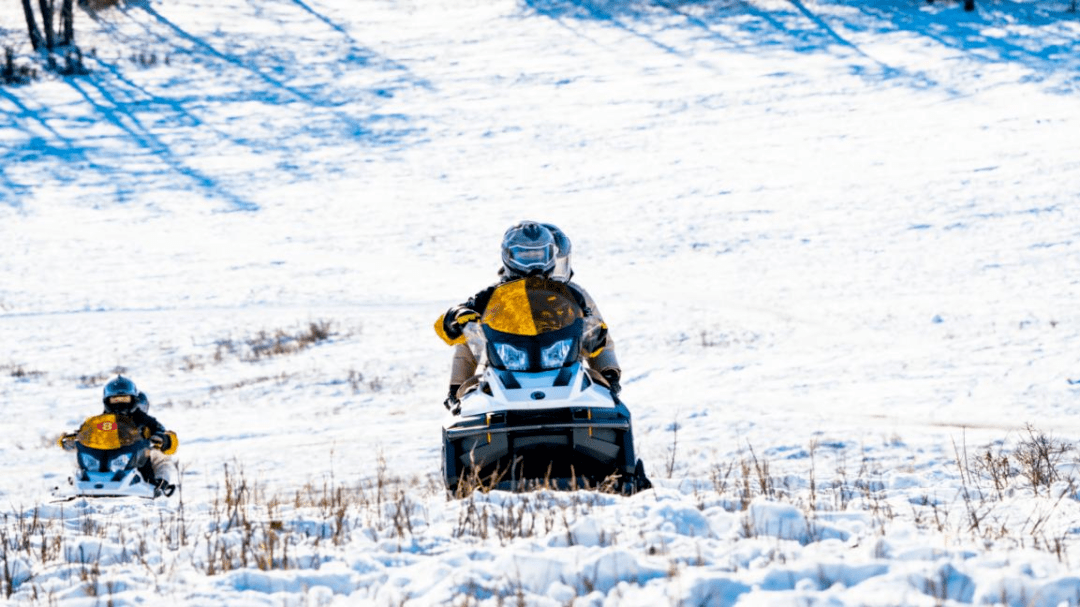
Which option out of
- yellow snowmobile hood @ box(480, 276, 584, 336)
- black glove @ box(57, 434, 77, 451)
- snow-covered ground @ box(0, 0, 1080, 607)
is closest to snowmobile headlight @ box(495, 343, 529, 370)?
yellow snowmobile hood @ box(480, 276, 584, 336)

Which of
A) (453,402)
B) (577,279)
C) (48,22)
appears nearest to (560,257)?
(453,402)

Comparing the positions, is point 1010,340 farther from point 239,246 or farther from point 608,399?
point 239,246

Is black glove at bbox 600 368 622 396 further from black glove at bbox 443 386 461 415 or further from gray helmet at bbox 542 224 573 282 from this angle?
black glove at bbox 443 386 461 415

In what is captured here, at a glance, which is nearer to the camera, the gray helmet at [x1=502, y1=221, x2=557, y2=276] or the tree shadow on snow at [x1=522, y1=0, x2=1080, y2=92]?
the gray helmet at [x1=502, y1=221, x2=557, y2=276]

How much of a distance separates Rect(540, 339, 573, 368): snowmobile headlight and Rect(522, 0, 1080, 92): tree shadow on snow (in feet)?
104

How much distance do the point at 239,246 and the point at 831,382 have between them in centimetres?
1841

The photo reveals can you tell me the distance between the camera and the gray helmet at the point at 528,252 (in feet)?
24.8

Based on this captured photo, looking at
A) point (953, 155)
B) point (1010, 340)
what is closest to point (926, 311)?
point (1010, 340)

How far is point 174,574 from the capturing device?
188 inches

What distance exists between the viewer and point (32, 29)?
45.1m

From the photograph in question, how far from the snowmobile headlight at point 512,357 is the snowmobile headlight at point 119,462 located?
5.07m

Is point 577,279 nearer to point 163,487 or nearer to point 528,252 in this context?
point 163,487

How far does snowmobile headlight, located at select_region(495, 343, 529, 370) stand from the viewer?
711 centimetres

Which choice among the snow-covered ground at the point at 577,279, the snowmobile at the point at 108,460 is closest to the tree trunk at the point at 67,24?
the snow-covered ground at the point at 577,279
